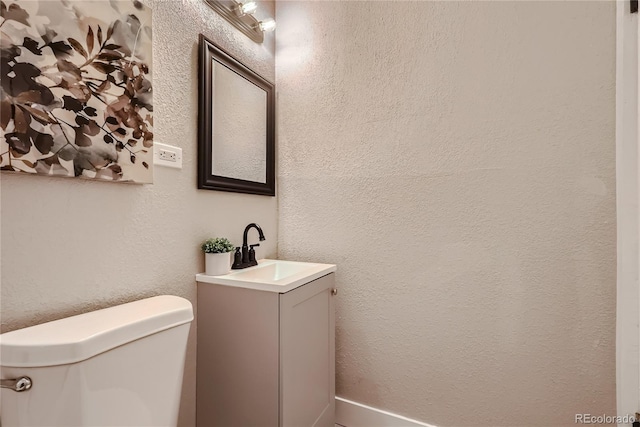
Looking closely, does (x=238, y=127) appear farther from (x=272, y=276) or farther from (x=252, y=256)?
(x=272, y=276)

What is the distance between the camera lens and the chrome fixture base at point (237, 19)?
1.35 metres

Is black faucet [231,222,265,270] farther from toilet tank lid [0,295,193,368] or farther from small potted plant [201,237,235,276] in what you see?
toilet tank lid [0,295,193,368]

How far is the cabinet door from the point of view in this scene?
1108 millimetres

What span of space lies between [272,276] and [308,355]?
14.1 inches

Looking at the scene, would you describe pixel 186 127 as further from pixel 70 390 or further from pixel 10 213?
pixel 70 390

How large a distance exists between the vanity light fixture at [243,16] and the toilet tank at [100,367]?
1.26 m

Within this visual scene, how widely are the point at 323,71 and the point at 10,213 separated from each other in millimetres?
1392

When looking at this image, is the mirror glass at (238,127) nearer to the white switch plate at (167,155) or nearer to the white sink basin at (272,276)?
the white switch plate at (167,155)

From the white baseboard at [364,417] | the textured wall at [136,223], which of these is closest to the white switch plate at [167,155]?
the textured wall at [136,223]

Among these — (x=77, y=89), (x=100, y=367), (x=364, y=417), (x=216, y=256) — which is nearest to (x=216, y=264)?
(x=216, y=256)

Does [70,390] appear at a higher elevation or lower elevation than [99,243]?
lower

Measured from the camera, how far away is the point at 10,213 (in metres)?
0.76

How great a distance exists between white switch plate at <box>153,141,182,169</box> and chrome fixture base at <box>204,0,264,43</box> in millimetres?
685

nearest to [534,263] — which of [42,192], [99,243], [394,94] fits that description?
[394,94]
